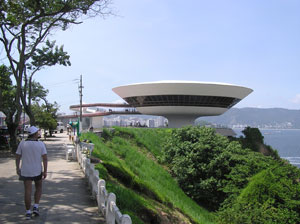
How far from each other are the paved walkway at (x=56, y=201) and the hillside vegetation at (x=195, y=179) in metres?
0.90

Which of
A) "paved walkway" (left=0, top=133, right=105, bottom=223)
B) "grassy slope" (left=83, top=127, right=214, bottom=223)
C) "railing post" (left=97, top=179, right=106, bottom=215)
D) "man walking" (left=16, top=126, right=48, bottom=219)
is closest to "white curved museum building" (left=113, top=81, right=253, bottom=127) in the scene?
"grassy slope" (left=83, top=127, right=214, bottom=223)

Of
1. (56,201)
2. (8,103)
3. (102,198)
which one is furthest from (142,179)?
(8,103)

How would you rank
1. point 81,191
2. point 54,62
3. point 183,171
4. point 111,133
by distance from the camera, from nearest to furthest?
point 81,191, point 183,171, point 54,62, point 111,133

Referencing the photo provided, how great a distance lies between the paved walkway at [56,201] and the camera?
281 inches

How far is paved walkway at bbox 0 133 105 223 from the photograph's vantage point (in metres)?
7.14

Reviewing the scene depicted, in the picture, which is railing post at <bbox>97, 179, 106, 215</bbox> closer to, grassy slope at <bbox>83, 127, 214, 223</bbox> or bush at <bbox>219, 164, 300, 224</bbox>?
grassy slope at <bbox>83, 127, 214, 223</bbox>

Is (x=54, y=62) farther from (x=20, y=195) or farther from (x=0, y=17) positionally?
(x=20, y=195)

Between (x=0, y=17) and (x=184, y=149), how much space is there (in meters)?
15.9

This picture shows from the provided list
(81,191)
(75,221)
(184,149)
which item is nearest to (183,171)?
(184,149)

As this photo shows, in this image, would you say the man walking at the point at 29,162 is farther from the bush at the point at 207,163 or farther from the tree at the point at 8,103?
the bush at the point at 207,163

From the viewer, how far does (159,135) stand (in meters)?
36.2

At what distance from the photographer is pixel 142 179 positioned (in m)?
18.5

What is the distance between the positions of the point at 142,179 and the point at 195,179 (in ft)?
21.4

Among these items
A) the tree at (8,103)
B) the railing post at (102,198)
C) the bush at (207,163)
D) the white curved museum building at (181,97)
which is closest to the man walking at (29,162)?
the railing post at (102,198)
